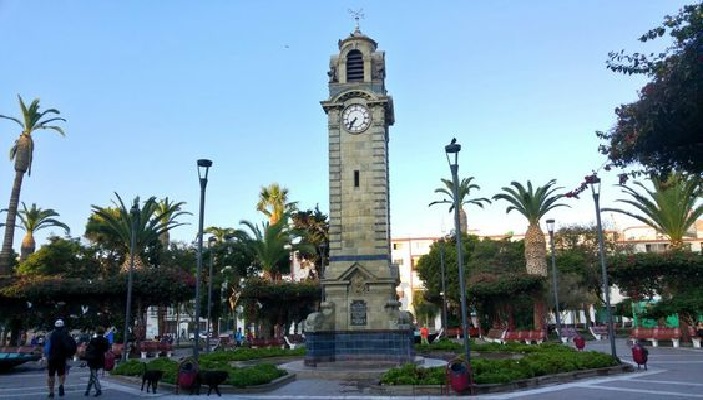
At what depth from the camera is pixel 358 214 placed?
96.7ft

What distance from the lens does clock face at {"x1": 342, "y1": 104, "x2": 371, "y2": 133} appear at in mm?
30516

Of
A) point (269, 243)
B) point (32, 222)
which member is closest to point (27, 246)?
point (32, 222)

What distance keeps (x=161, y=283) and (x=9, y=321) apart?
11.8m

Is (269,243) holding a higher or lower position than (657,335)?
higher

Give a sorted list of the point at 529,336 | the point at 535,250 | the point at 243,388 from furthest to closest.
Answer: the point at 535,250, the point at 529,336, the point at 243,388

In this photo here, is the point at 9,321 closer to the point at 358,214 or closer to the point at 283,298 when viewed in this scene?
the point at 283,298

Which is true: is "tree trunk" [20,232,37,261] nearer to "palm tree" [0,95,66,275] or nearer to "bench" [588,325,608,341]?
"palm tree" [0,95,66,275]

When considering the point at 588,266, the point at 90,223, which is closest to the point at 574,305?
the point at 588,266

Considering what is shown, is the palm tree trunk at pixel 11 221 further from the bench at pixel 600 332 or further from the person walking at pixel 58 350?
the bench at pixel 600 332

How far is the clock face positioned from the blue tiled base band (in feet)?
33.3

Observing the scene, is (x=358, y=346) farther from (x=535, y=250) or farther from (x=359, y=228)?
(x=535, y=250)

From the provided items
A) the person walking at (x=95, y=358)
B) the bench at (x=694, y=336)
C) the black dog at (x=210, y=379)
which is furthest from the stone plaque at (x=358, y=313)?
the bench at (x=694, y=336)

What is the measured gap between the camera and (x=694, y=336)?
122 ft

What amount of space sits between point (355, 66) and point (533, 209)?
74.6ft
